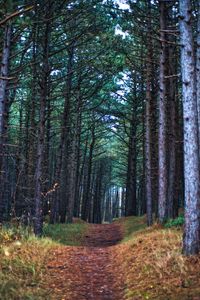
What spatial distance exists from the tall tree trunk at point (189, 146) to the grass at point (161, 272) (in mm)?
496

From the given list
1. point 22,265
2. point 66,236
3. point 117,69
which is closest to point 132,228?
point 66,236

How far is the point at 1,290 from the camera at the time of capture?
6.05 m

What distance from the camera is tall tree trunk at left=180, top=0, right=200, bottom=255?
7842 mm

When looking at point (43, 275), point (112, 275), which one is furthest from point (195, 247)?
point (43, 275)

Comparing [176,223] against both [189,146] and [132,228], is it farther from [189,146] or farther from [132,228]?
[132,228]

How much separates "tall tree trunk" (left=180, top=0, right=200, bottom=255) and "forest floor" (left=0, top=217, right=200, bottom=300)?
19.7 inches

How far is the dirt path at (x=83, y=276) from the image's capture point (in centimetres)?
693

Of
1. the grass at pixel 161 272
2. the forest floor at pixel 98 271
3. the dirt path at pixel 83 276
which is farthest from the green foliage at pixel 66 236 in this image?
the grass at pixel 161 272

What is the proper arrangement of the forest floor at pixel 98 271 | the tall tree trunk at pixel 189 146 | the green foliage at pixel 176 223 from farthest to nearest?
the green foliage at pixel 176 223 < the tall tree trunk at pixel 189 146 < the forest floor at pixel 98 271

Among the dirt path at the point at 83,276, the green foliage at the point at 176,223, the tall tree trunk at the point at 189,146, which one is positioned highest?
the tall tree trunk at the point at 189,146

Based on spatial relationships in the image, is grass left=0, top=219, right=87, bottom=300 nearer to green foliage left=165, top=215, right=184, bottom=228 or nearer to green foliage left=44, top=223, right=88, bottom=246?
green foliage left=44, top=223, right=88, bottom=246

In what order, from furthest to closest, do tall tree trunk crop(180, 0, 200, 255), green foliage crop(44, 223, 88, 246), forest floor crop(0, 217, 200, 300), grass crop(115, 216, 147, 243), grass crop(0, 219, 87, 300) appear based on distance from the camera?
grass crop(115, 216, 147, 243), green foliage crop(44, 223, 88, 246), tall tree trunk crop(180, 0, 200, 255), forest floor crop(0, 217, 200, 300), grass crop(0, 219, 87, 300)

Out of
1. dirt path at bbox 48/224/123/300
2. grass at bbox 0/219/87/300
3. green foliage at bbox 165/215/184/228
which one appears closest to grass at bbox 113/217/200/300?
dirt path at bbox 48/224/123/300

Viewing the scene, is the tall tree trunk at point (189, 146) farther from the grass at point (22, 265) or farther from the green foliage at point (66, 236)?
the green foliage at point (66, 236)
